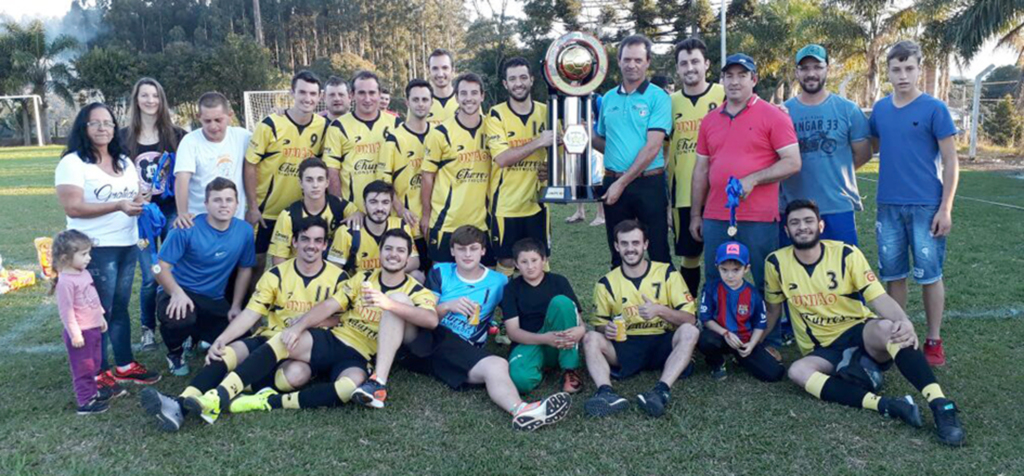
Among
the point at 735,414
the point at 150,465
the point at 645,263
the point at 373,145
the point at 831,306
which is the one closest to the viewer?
the point at 150,465

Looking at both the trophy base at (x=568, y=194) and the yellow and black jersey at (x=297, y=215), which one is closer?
the trophy base at (x=568, y=194)

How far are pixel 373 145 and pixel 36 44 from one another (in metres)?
45.9

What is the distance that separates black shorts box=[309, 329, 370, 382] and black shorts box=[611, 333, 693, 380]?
1446mm

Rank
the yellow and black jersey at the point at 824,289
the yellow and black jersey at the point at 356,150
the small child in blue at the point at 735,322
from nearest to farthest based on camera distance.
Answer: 1. the yellow and black jersey at the point at 824,289
2. the small child in blue at the point at 735,322
3. the yellow and black jersey at the point at 356,150

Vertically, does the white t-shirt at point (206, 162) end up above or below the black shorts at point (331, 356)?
above

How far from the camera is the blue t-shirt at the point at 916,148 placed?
414 centimetres

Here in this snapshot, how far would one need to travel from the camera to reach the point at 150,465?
3182 mm

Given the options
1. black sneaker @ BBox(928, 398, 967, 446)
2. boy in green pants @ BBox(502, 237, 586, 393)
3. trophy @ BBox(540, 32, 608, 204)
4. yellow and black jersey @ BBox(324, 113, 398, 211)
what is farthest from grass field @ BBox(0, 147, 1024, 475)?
yellow and black jersey @ BBox(324, 113, 398, 211)

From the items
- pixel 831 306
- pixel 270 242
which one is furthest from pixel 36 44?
pixel 831 306

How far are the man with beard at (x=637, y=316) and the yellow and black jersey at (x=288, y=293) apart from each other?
1.56 metres

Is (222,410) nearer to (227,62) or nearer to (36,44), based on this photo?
(227,62)

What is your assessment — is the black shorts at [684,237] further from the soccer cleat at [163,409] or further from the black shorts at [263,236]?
the soccer cleat at [163,409]

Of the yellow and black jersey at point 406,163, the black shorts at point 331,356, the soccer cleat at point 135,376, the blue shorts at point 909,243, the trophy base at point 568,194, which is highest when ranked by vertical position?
the yellow and black jersey at point 406,163

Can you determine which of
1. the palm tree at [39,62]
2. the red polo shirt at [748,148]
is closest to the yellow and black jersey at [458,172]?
the red polo shirt at [748,148]
